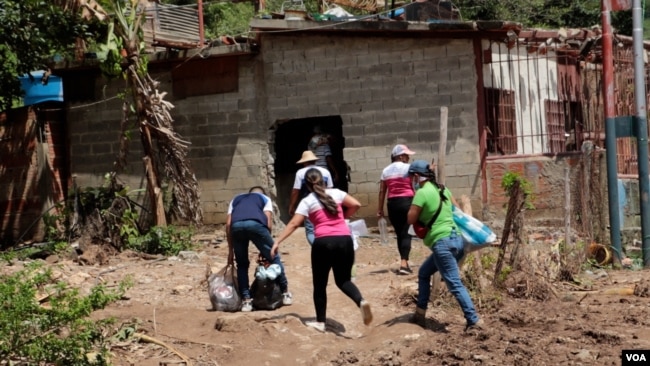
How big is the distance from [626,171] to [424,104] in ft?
13.4

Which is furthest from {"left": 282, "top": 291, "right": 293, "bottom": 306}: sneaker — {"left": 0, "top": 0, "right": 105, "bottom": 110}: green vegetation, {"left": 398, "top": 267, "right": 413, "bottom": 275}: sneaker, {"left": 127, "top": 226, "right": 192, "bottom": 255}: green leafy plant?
{"left": 0, "top": 0, "right": 105, "bottom": 110}: green vegetation

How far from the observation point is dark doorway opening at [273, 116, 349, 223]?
1736cm

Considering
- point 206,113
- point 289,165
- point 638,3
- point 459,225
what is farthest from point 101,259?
point 638,3

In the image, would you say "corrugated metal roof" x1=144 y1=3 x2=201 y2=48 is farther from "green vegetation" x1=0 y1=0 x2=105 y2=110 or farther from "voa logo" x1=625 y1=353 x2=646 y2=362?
"voa logo" x1=625 y1=353 x2=646 y2=362

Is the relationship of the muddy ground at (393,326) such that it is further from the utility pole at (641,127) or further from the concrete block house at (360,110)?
the concrete block house at (360,110)

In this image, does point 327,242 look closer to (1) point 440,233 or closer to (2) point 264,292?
(1) point 440,233

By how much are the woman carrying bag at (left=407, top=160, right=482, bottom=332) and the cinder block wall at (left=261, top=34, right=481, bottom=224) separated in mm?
5935

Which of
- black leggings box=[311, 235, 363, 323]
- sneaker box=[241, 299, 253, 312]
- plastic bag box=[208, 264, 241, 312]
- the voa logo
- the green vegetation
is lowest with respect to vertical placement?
the voa logo

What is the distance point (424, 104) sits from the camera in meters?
15.1

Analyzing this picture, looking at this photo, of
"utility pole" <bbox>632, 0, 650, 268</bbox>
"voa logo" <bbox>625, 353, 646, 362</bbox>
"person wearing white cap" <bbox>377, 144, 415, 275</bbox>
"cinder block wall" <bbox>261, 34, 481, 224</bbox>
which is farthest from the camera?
"cinder block wall" <bbox>261, 34, 481, 224</bbox>

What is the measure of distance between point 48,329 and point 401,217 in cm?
485

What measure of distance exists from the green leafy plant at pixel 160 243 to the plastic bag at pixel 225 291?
13.8ft

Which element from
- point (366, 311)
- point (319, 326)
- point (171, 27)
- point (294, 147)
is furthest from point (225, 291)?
point (171, 27)

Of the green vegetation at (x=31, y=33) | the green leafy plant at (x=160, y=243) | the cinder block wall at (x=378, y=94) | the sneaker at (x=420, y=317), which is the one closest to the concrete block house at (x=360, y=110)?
the cinder block wall at (x=378, y=94)
